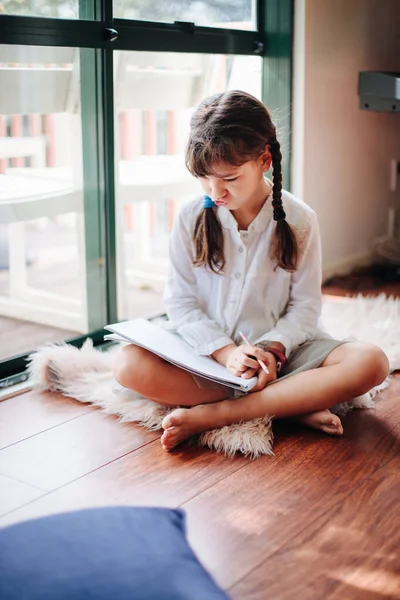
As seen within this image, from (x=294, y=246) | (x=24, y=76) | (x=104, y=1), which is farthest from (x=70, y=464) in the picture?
Answer: (x=104, y=1)

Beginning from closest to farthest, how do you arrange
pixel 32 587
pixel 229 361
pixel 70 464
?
pixel 32 587
pixel 70 464
pixel 229 361

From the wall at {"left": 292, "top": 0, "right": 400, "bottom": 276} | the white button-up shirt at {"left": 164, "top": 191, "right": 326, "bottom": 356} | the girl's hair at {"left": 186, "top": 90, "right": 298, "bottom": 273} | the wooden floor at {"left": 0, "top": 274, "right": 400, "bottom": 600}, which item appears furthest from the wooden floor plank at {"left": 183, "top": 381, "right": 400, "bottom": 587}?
the wall at {"left": 292, "top": 0, "right": 400, "bottom": 276}

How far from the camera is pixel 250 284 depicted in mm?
1704

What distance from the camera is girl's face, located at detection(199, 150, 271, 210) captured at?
1.56 m

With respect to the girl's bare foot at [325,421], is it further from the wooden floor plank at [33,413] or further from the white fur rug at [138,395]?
the wooden floor plank at [33,413]

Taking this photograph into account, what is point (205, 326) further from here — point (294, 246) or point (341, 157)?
point (341, 157)

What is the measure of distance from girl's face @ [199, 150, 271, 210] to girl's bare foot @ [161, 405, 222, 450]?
16.1 inches

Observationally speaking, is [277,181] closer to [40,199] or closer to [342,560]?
[40,199]

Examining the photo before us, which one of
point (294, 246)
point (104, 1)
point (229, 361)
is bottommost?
point (229, 361)

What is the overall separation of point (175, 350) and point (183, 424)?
0.56ft

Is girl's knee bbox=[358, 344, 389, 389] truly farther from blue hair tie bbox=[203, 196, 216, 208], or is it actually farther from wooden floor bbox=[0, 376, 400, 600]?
blue hair tie bbox=[203, 196, 216, 208]

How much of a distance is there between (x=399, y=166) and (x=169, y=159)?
107cm

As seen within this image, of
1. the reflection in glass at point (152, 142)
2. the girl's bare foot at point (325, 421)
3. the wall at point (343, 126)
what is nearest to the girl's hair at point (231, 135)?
the girl's bare foot at point (325, 421)

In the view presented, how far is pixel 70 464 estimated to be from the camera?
1.51 meters
